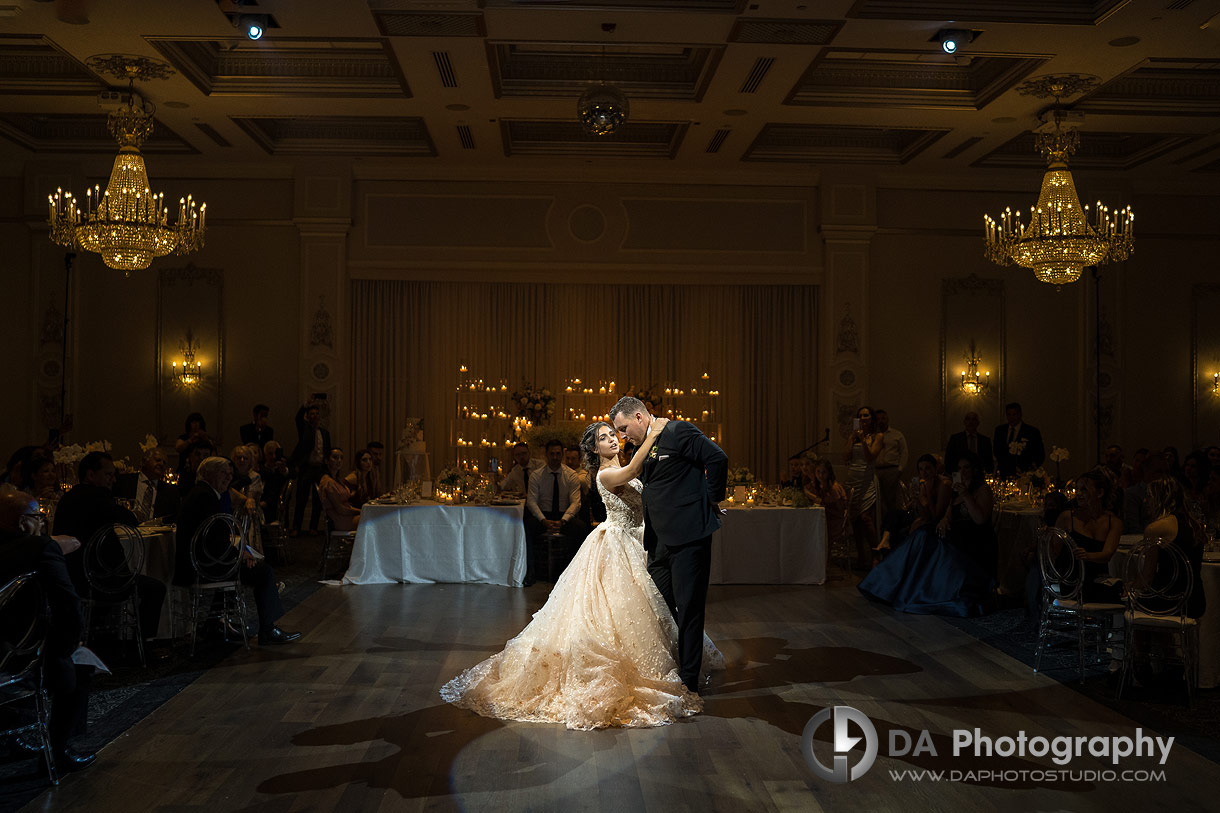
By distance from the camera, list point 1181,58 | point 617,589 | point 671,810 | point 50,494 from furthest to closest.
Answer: point 1181,58 < point 50,494 < point 617,589 < point 671,810

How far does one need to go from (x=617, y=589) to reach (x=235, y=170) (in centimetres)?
941

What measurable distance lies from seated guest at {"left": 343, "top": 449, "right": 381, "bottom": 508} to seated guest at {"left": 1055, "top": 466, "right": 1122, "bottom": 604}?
234 inches

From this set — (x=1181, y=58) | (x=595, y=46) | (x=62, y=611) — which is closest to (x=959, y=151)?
(x=1181, y=58)

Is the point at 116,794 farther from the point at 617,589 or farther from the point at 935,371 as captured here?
the point at 935,371

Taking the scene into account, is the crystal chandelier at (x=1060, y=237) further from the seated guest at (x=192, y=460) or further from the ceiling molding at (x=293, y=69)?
the seated guest at (x=192, y=460)

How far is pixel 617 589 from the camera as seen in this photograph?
535 cm

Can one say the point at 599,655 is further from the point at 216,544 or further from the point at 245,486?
the point at 245,486

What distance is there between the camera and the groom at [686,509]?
17.2ft

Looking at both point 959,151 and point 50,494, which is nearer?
point 50,494

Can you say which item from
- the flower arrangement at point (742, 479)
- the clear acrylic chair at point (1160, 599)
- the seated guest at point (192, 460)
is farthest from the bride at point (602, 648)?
the seated guest at point (192, 460)

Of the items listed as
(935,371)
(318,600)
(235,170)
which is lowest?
(318,600)

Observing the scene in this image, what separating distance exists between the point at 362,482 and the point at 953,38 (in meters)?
6.37

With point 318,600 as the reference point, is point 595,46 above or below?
above

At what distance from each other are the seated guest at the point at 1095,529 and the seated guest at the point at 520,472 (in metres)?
4.71
